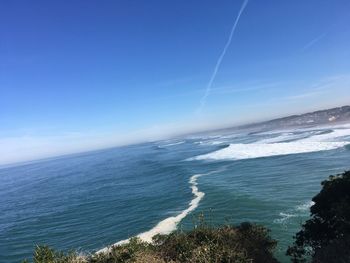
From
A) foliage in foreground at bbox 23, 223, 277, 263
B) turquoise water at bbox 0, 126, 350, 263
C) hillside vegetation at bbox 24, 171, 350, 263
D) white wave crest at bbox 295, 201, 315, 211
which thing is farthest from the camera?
turquoise water at bbox 0, 126, 350, 263

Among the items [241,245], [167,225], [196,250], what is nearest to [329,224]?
[241,245]

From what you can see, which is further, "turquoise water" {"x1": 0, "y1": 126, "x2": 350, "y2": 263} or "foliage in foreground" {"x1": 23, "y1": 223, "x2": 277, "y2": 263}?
"turquoise water" {"x1": 0, "y1": 126, "x2": 350, "y2": 263}

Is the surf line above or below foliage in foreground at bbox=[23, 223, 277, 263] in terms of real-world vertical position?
below

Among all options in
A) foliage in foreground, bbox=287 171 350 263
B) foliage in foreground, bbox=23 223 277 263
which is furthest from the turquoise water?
foliage in foreground, bbox=23 223 277 263

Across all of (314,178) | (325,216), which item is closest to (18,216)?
(314,178)

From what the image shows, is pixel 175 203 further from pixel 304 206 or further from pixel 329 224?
pixel 329 224

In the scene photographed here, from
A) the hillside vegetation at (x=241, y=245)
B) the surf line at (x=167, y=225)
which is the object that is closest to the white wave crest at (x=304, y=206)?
the hillside vegetation at (x=241, y=245)

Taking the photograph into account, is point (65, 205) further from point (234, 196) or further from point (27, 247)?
point (234, 196)

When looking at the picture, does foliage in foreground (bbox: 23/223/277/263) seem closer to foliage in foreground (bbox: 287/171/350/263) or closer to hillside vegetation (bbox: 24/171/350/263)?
hillside vegetation (bbox: 24/171/350/263)
